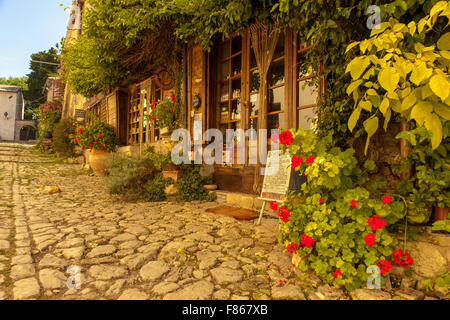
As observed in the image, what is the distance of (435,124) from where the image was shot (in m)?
1.22

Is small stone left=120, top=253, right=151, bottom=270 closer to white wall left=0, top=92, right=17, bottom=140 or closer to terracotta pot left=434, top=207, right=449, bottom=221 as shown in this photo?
terracotta pot left=434, top=207, right=449, bottom=221

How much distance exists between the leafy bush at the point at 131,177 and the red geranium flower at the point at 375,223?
3903mm

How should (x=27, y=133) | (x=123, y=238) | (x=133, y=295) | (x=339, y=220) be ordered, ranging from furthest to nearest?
Result: 1. (x=27, y=133)
2. (x=123, y=238)
3. (x=339, y=220)
4. (x=133, y=295)

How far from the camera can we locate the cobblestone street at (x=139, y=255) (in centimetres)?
171

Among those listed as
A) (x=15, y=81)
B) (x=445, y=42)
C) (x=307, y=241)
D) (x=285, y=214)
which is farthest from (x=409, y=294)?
(x=15, y=81)

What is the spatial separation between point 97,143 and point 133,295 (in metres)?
7.22

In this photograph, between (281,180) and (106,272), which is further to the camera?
(281,180)

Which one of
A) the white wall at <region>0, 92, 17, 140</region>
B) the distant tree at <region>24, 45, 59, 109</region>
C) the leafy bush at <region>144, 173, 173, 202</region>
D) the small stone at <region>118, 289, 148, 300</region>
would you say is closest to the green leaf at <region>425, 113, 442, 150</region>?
the small stone at <region>118, 289, 148, 300</region>

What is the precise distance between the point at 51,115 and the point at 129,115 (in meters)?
9.73

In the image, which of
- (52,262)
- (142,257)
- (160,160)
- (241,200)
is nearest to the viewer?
Answer: (52,262)

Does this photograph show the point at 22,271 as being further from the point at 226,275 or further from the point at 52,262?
the point at 226,275

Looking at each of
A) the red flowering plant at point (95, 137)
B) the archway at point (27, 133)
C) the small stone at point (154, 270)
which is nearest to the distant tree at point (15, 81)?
the archway at point (27, 133)

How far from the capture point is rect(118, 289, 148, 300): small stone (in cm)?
161

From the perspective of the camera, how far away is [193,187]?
188 inches
